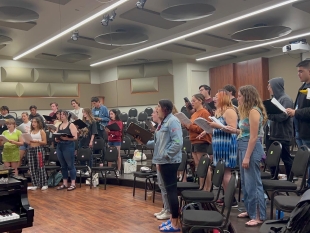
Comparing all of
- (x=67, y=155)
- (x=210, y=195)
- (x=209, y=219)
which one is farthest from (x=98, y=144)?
(x=209, y=219)

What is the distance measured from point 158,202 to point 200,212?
229 cm

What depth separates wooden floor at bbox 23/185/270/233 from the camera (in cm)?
392

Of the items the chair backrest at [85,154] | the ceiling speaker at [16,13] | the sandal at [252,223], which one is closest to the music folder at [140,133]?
the sandal at [252,223]

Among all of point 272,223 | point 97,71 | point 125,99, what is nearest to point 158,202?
point 272,223

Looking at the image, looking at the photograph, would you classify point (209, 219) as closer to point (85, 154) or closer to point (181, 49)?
point (85, 154)

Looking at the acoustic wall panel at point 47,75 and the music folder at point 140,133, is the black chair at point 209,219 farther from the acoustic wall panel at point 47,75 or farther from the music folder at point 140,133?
the acoustic wall panel at point 47,75

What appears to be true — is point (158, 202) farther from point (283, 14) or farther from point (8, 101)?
point (8, 101)

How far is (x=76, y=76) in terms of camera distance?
498 inches

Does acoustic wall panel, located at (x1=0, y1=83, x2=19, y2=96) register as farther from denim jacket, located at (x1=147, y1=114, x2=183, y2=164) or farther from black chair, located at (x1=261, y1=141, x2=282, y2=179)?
black chair, located at (x1=261, y1=141, x2=282, y2=179)

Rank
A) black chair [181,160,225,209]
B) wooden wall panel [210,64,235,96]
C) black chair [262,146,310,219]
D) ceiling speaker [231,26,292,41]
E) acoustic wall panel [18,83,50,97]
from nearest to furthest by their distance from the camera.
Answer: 1. black chair [262,146,310,219]
2. black chair [181,160,225,209]
3. ceiling speaker [231,26,292,41]
4. wooden wall panel [210,64,235,96]
5. acoustic wall panel [18,83,50,97]

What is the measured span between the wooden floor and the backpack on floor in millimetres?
341

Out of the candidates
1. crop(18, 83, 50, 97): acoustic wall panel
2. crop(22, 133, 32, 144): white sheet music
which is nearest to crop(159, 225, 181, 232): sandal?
crop(22, 133, 32, 144): white sheet music

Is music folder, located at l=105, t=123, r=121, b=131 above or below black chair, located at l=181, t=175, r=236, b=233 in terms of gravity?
above

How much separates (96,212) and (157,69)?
26.3 ft
